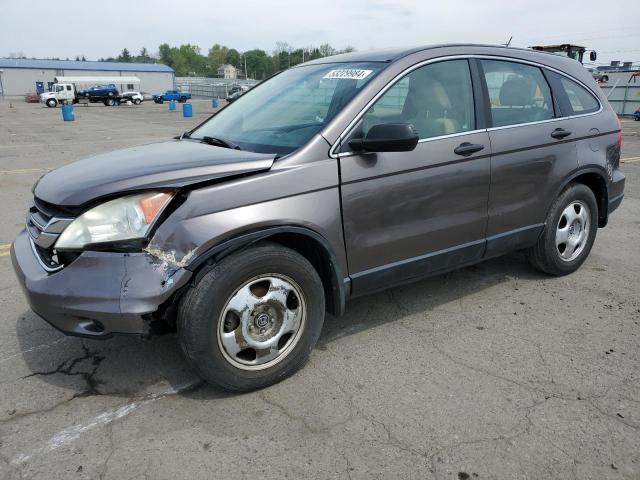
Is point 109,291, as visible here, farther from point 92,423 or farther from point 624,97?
point 624,97

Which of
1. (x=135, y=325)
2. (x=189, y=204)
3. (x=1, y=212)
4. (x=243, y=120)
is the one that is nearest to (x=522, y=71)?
(x=243, y=120)

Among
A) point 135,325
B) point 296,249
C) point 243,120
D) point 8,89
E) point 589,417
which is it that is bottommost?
point 589,417

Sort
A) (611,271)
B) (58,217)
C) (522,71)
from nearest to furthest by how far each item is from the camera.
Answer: (58,217) < (522,71) < (611,271)

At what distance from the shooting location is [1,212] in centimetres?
703

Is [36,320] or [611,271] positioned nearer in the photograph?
[36,320]

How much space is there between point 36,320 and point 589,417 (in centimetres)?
353

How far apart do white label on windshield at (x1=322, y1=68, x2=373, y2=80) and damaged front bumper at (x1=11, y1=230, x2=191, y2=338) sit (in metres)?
1.70

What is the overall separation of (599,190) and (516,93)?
1.33m

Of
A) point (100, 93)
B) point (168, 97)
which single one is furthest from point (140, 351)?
point (168, 97)

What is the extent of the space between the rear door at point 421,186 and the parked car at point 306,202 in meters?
0.01

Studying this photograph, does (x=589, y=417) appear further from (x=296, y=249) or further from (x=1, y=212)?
(x=1, y=212)

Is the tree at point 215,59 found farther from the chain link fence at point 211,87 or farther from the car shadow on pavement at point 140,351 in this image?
the car shadow on pavement at point 140,351

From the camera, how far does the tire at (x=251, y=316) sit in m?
2.61

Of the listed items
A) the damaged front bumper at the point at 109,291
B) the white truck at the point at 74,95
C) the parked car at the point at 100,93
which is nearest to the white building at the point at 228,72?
the white truck at the point at 74,95
